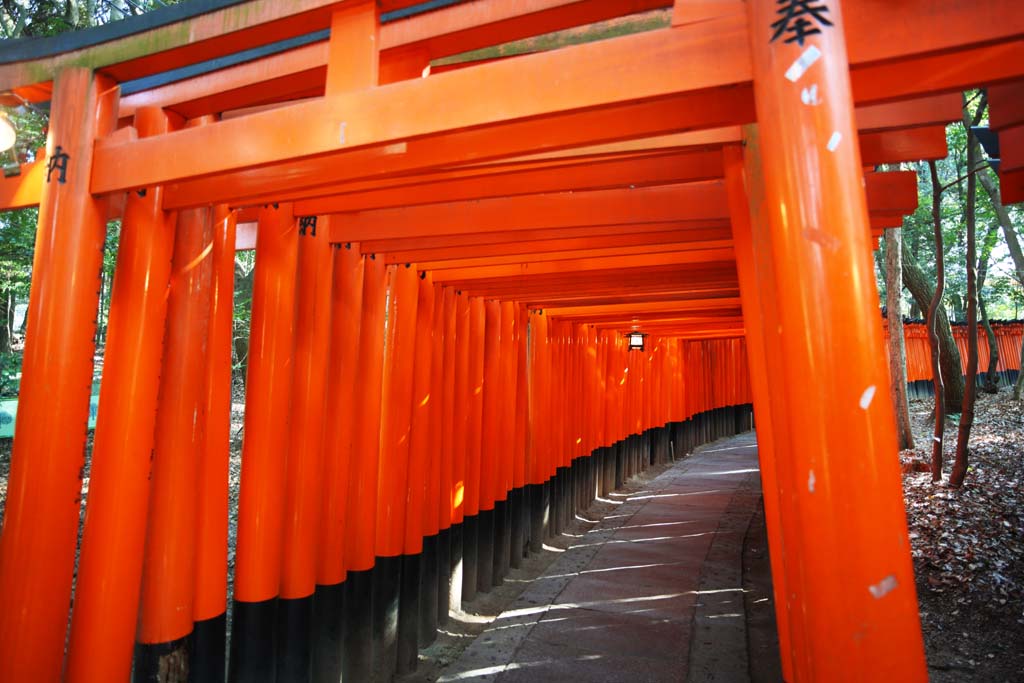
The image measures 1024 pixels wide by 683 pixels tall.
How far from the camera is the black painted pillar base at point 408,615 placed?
17.3 ft

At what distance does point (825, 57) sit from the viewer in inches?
63.1

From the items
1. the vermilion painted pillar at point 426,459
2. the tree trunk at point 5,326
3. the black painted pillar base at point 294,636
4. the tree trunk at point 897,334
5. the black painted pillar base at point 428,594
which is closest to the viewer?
the black painted pillar base at point 294,636

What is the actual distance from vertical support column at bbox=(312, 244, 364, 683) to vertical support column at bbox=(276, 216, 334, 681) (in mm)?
147

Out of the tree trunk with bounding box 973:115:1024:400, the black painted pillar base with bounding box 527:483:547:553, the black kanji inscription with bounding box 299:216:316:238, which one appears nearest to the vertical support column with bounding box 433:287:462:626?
the black kanji inscription with bounding box 299:216:316:238

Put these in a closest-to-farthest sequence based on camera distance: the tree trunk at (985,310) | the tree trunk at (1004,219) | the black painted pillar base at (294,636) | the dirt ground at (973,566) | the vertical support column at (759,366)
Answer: the vertical support column at (759,366), the black painted pillar base at (294,636), the dirt ground at (973,566), the tree trunk at (1004,219), the tree trunk at (985,310)

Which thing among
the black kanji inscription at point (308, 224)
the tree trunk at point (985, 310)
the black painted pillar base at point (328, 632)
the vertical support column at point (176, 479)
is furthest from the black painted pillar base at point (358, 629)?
the tree trunk at point (985, 310)

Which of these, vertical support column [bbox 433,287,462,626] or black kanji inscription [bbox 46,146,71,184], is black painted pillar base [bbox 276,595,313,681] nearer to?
vertical support column [bbox 433,287,462,626]

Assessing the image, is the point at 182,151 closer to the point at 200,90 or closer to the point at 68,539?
the point at 200,90

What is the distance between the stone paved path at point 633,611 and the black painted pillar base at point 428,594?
0.47 meters

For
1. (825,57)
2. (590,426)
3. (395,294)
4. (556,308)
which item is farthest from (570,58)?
(590,426)

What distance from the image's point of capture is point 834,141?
159 centimetres

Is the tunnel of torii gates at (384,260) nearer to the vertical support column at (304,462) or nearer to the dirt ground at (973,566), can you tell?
the vertical support column at (304,462)

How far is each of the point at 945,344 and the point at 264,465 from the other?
37.6ft

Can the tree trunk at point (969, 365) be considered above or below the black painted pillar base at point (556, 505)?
above
